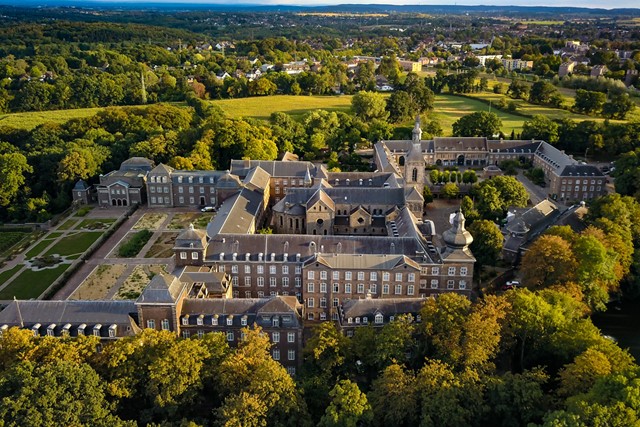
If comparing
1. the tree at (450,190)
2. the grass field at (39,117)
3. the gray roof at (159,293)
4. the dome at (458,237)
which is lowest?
the tree at (450,190)

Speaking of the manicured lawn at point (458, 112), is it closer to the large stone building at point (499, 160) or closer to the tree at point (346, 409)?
the large stone building at point (499, 160)

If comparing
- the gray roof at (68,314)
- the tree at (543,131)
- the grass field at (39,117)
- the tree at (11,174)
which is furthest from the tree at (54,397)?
the grass field at (39,117)

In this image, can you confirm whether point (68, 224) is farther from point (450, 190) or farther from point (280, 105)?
point (280, 105)

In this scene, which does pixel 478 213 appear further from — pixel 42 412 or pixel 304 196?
pixel 42 412

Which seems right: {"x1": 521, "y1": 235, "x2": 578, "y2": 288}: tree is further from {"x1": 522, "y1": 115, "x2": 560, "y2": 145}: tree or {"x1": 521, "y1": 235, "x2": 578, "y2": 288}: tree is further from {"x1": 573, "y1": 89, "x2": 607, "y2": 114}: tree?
{"x1": 573, "y1": 89, "x2": 607, "y2": 114}: tree

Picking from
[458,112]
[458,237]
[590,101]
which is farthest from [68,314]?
[590,101]

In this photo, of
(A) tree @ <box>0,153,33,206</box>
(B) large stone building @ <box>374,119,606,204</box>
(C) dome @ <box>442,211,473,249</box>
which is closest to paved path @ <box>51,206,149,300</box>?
(A) tree @ <box>0,153,33,206</box>
